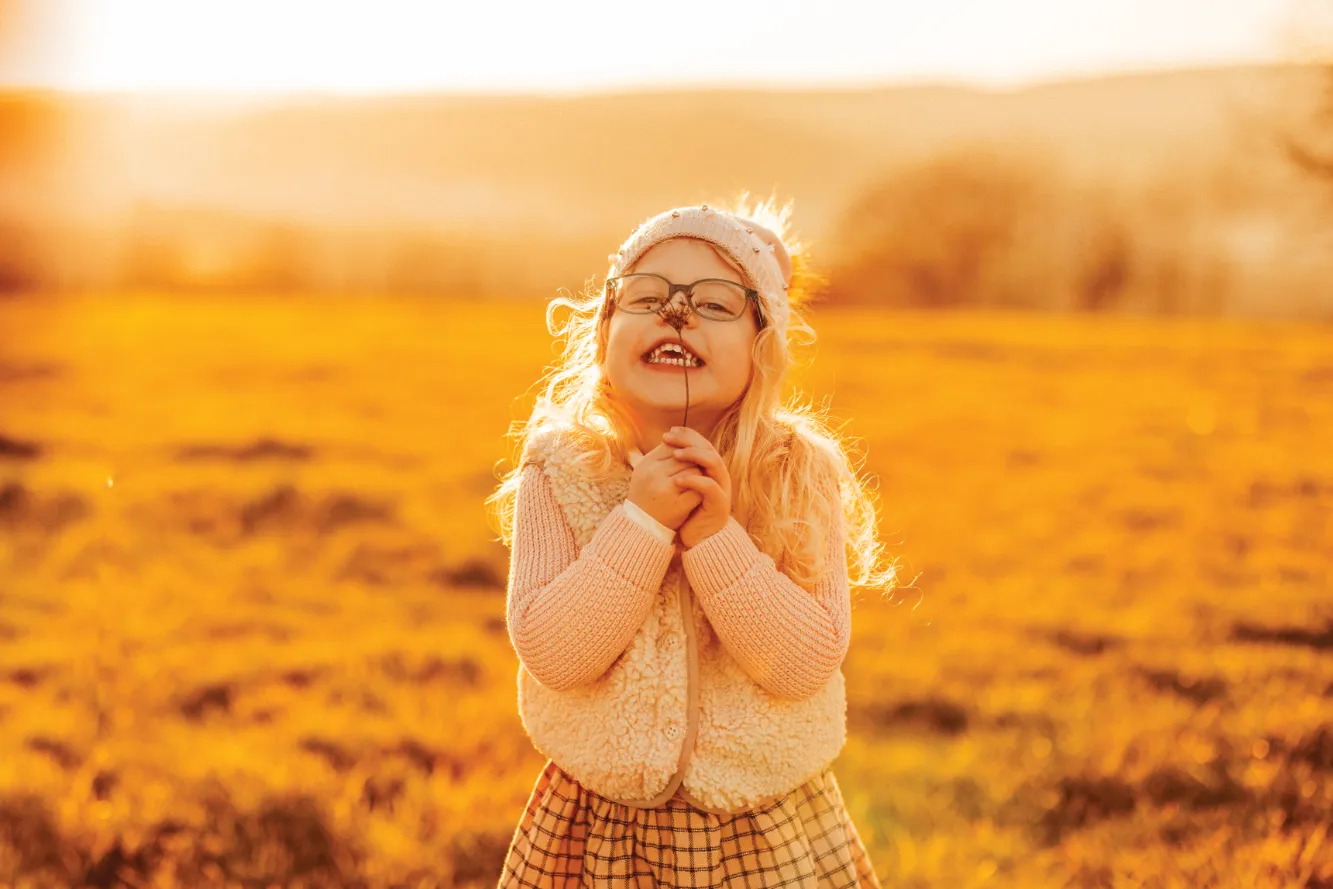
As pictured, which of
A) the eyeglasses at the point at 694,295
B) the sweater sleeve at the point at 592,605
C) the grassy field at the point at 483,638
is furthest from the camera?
the grassy field at the point at 483,638

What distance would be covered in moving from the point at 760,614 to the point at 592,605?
0.29m

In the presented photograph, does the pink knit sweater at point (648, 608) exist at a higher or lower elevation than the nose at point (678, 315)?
lower

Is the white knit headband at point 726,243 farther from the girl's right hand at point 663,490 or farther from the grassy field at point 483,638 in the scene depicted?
the grassy field at point 483,638

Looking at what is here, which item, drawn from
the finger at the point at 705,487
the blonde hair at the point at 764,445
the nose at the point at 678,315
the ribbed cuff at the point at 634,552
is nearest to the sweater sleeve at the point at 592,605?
the ribbed cuff at the point at 634,552

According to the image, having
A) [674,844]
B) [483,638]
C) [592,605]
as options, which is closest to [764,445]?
[592,605]

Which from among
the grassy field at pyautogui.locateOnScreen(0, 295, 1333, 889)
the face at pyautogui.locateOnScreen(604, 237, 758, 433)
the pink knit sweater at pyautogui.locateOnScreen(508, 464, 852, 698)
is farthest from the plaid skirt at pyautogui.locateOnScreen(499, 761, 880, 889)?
the grassy field at pyautogui.locateOnScreen(0, 295, 1333, 889)

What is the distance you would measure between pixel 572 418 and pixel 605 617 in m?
0.47

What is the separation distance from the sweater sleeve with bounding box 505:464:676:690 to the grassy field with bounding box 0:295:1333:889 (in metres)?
1.46

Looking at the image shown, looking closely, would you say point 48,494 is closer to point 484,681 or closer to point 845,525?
point 484,681

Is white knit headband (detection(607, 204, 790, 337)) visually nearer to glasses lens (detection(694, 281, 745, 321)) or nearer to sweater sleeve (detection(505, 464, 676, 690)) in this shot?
glasses lens (detection(694, 281, 745, 321))

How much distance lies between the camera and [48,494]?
7.10 metres

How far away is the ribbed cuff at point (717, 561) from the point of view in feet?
6.64

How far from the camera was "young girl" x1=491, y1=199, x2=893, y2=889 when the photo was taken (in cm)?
203

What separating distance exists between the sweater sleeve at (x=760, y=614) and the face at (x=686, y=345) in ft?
0.83
